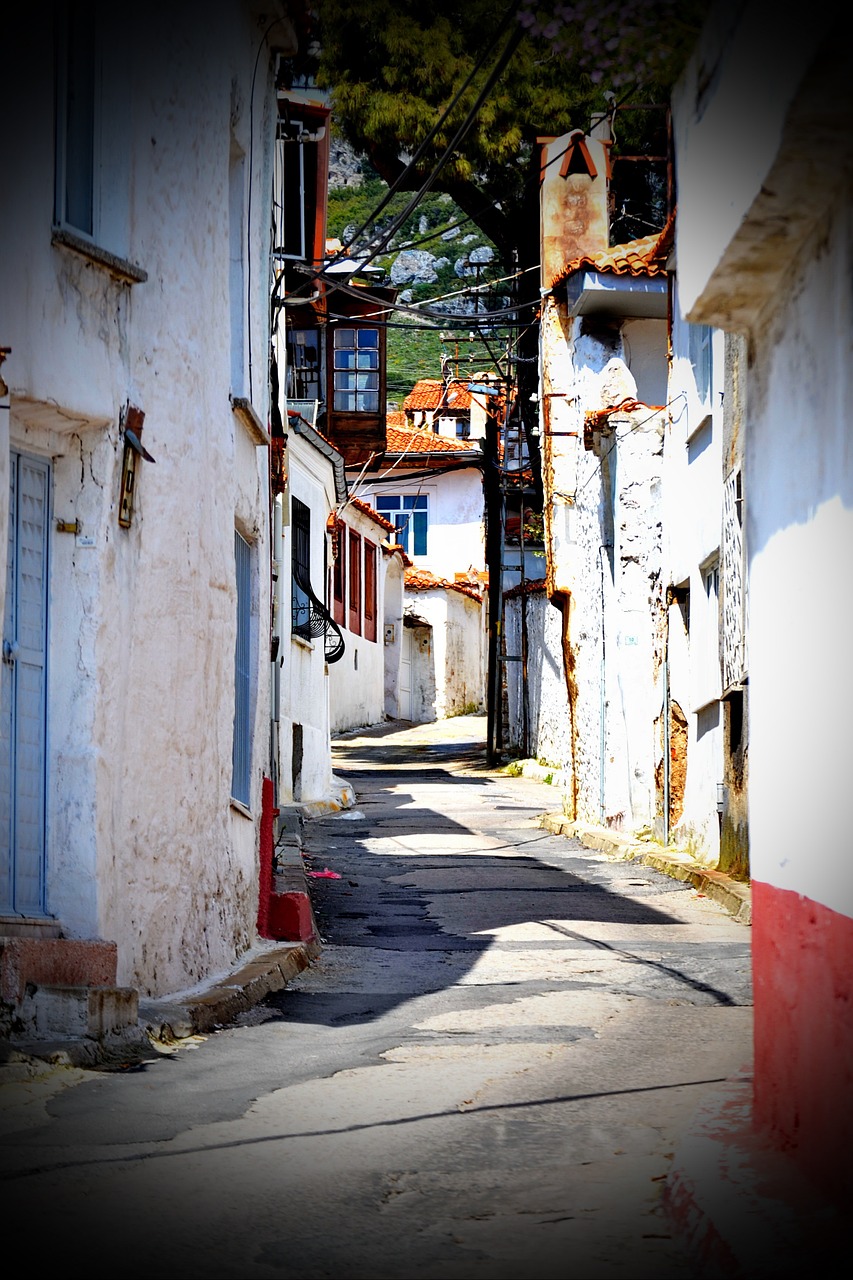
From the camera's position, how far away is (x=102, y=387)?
7.57 meters

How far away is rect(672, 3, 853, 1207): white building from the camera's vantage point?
13.5ft

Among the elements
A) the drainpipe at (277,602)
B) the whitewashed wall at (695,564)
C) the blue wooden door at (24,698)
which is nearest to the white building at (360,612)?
the drainpipe at (277,602)

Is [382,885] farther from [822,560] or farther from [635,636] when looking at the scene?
[822,560]

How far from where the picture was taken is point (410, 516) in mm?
54281

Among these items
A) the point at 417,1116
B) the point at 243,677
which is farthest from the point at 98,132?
the point at 417,1116

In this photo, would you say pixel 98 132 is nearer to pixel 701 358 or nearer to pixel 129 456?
pixel 129 456

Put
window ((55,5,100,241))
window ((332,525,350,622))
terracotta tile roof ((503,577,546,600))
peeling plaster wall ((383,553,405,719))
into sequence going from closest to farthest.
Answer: window ((55,5,100,241)) → terracotta tile roof ((503,577,546,600)) → window ((332,525,350,622)) → peeling plaster wall ((383,553,405,719))

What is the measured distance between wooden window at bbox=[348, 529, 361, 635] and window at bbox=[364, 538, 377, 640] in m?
1.07

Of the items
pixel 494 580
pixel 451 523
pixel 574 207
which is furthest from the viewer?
pixel 451 523

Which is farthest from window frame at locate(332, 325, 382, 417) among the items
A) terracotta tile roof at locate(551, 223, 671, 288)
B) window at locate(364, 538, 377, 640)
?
window at locate(364, 538, 377, 640)

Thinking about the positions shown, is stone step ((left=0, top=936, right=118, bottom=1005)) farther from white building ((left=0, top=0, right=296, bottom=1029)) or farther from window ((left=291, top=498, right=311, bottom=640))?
window ((left=291, top=498, right=311, bottom=640))

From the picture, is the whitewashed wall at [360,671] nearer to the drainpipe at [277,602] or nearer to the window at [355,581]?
the window at [355,581]

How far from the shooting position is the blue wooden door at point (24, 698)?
23.6 feet

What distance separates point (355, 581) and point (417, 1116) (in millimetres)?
32148
